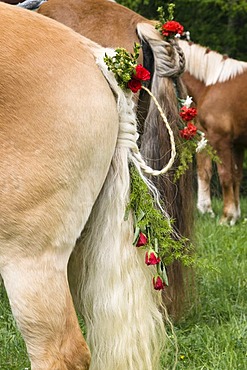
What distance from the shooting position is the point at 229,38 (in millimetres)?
13508

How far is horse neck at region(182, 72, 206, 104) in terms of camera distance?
363 inches

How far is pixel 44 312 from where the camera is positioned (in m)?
2.46

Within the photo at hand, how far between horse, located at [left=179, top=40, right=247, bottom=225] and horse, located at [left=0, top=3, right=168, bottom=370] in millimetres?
6255

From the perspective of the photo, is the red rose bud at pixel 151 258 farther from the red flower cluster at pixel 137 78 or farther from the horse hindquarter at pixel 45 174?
the red flower cluster at pixel 137 78

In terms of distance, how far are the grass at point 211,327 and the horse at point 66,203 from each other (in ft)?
1.44

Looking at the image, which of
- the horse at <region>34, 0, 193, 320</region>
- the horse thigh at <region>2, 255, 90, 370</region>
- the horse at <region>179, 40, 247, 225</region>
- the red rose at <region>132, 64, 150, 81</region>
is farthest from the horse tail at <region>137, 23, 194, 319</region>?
the horse at <region>179, 40, 247, 225</region>

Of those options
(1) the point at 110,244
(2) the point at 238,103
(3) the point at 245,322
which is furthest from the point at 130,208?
(2) the point at 238,103

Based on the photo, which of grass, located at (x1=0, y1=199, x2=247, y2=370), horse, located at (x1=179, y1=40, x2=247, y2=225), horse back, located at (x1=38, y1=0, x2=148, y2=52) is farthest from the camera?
horse, located at (x1=179, y1=40, x2=247, y2=225)

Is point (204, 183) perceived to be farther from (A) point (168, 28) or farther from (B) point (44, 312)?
(B) point (44, 312)

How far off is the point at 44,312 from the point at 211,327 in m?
1.80

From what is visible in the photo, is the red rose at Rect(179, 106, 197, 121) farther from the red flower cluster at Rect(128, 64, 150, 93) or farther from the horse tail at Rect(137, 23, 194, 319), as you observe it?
the red flower cluster at Rect(128, 64, 150, 93)

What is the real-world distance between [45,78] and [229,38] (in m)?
11.4

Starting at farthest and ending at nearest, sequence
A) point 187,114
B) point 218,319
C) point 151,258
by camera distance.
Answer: point 218,319
point 187,114
point 151,258

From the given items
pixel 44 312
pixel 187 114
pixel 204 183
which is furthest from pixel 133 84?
pixel 204 183
